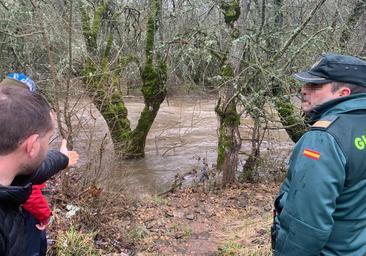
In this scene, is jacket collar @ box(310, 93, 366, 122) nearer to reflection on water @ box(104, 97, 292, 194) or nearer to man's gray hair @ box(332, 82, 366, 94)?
man's gray hair @ box(332, 82, 366, 94)

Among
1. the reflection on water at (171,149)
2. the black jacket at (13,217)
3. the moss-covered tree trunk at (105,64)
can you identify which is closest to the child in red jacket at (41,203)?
the black jacket at (13,217)

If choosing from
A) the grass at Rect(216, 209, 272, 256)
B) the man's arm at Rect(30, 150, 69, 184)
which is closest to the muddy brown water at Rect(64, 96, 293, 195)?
the grass at Rect(216, 209, 272, 256)

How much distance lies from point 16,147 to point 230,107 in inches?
270

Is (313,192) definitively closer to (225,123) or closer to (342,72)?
(342,72)

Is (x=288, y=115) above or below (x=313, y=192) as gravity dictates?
below

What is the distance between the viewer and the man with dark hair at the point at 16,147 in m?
1.61

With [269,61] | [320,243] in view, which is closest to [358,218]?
[320,243]

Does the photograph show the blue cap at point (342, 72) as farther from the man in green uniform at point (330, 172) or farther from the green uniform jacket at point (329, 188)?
the green uniform jacket at point (329, 188)

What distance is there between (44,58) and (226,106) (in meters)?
4.44

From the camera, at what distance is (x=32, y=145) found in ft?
5.42

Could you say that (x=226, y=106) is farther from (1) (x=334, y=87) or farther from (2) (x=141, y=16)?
(1) (x=334, y=87)

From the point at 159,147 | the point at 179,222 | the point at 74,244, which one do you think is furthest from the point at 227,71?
the point at 159,147

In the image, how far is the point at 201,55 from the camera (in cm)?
854

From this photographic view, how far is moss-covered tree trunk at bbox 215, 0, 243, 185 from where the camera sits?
317 inches
